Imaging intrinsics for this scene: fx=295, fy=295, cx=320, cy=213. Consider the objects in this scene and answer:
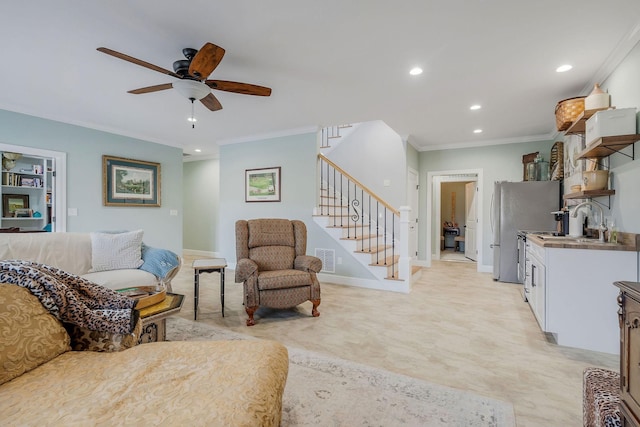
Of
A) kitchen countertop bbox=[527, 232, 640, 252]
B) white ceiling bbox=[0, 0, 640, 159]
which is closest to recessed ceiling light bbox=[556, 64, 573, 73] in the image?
white ceiling bbox=[0, 0, 640, 159]

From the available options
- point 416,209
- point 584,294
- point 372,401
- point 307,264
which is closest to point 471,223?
point 416,209

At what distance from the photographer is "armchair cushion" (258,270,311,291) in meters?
3.02

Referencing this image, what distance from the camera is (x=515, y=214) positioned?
4.72 m

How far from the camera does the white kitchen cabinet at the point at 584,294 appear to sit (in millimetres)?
2365

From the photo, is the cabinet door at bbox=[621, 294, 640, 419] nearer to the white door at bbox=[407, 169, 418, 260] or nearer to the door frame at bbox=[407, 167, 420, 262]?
the white door at bbox=[407, 169, 418, 260]

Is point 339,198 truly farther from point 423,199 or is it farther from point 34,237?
point 34,237

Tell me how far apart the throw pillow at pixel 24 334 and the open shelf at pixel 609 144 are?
373 centimetres

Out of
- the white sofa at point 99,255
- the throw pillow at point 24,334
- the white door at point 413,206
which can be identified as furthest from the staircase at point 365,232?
the throw pillow at point 24,334

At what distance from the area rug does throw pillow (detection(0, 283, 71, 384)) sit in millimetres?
1139

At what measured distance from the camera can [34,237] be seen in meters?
2.80

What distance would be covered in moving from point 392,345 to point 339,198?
12.3 ft

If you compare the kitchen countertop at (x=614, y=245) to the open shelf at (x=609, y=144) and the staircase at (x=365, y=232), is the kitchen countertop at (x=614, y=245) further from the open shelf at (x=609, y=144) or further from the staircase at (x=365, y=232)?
the staircase at (x=365, y=232)

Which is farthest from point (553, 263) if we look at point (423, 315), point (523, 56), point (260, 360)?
point (260, 360)

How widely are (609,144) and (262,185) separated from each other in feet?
14.9
